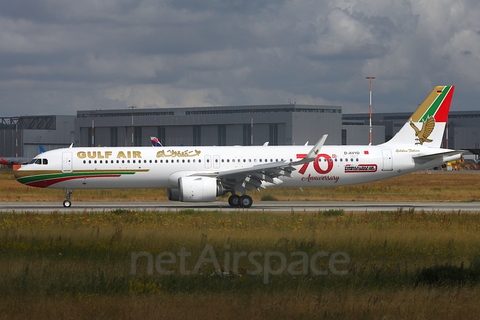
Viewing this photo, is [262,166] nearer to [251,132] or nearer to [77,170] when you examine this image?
[77,170]

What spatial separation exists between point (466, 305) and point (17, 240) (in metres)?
11.6

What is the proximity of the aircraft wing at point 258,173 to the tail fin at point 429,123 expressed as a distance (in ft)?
20.3

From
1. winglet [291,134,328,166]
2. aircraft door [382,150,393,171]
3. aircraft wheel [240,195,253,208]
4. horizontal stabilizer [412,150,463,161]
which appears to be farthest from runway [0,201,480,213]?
horizontal stabilizer [412,150,463,161]

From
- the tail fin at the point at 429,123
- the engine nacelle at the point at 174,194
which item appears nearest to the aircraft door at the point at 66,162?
the engine nacelle at the point at 174,194

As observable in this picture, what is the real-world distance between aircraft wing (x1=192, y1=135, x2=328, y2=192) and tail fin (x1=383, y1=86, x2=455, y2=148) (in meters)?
6.20

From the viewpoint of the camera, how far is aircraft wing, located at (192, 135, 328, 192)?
33.8 meters

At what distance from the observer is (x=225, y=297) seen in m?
11.7

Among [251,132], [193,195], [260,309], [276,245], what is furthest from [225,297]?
[251,132]

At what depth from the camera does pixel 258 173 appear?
3438 centimetres

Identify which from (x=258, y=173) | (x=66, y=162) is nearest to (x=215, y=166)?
(x=258, y=173)

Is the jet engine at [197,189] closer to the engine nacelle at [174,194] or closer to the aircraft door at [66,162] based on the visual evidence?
the engine nacelle at [174,194]

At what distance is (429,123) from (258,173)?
10339 millimetres

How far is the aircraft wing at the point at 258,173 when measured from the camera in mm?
33812

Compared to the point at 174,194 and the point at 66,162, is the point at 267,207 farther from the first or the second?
the point at 66,162
